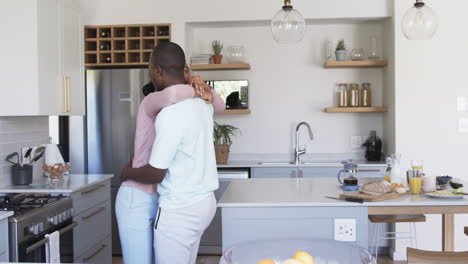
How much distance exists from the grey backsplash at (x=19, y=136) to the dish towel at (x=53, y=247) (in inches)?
38.6

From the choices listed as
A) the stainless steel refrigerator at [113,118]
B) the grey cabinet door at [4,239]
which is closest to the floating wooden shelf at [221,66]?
the stainless steel refrigerator at [113,118]

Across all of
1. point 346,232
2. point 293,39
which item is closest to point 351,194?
point 346,232

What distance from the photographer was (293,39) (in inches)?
118

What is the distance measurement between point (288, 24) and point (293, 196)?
95cm

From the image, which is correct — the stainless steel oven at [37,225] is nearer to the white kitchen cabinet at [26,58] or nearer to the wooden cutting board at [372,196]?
the white kitchen cabinet at [26,58]

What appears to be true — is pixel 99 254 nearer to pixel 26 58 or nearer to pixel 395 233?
pixel 26 58

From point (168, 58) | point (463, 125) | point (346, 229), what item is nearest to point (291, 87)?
point (463, 125)

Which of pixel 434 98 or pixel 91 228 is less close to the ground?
pixel 434 98

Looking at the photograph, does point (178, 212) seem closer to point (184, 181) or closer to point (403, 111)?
point (184, 181)

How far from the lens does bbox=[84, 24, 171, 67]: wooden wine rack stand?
16.9ft

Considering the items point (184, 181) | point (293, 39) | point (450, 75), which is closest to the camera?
point (184, 181)

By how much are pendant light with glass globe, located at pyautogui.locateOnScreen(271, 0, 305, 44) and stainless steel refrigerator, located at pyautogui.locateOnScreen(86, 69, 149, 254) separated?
7.27 ft

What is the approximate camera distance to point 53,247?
9.54 ft

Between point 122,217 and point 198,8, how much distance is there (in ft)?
10.7
